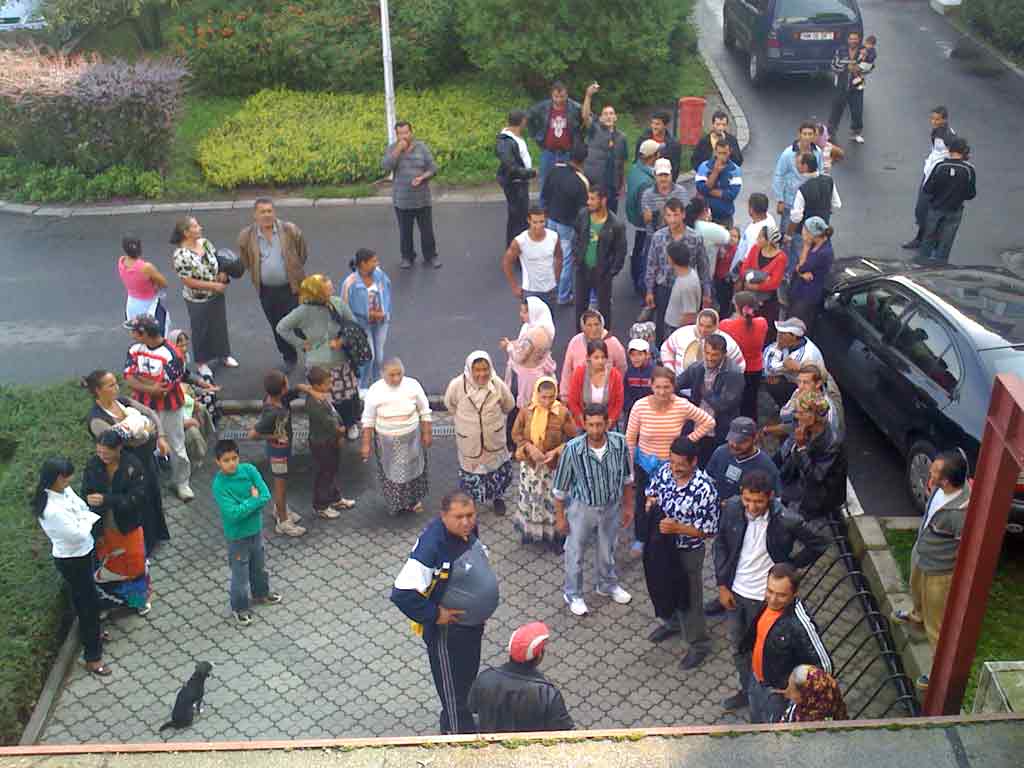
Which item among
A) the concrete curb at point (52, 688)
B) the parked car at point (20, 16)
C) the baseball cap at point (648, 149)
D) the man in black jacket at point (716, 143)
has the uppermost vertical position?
the baseball cap at point (648, 149)

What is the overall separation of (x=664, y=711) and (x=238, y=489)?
10.4 ft

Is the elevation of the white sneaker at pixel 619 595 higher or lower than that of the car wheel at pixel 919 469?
lower

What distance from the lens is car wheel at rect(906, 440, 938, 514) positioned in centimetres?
992

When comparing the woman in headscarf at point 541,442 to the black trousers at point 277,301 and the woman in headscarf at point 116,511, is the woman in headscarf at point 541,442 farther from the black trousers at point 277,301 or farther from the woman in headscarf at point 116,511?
the black trousers at point 277,301

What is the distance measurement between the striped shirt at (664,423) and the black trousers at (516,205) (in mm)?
5572

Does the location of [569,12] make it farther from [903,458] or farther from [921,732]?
[921,732]

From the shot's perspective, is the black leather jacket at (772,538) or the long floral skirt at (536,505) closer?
the black leather jacket at (772,538)

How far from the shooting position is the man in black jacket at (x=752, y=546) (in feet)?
25.0

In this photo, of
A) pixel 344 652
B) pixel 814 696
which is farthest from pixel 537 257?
pixel 814 696

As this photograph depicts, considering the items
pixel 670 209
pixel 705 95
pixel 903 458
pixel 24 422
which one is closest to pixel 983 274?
pixel 903 458

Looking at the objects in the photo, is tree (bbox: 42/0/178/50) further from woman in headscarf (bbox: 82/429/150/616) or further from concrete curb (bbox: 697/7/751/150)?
woman in headscarf (bbox: 82/429/150/616)

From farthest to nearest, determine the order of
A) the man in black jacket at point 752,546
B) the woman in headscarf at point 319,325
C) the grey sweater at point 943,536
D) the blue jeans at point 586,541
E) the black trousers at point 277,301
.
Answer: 1. the black trousers at point 277,301
2. the woman in headscarf at point 319,325
3. the blue jeans at point 586,541
4. the grey sweater at point 943,536
5. the man in black jacket at point 752,546

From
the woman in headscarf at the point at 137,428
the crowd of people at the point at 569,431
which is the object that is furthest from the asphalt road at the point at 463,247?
the woman in headscarf at the point at 137,428

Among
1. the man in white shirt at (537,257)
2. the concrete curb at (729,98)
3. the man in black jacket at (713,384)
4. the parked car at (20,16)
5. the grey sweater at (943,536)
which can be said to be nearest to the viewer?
the grey sweater at (943,536)
